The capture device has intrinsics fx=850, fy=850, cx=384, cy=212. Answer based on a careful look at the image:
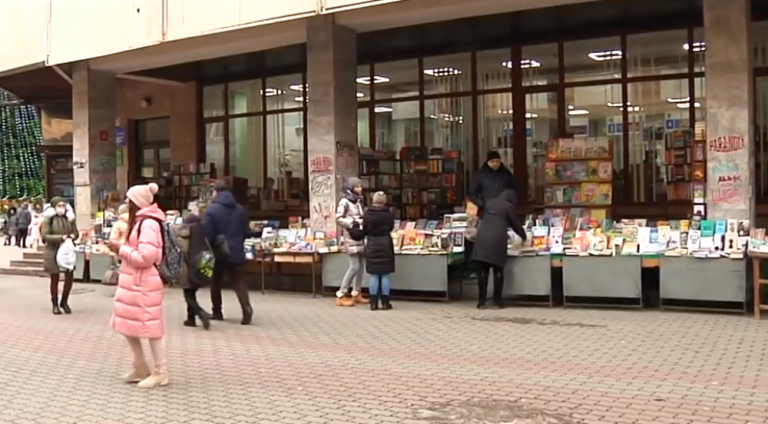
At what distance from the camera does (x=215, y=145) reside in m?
20.4

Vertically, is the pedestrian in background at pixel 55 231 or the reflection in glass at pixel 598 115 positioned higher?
the reflection in glass at pixel 598 115

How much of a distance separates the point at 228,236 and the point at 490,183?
12.4 ft

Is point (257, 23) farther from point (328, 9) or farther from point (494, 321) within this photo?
point (494, 321)

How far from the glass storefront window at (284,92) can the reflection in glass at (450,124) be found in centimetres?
308

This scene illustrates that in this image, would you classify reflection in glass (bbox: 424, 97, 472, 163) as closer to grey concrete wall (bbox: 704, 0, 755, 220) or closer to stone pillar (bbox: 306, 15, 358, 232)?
stone pillar (bbox: 306, 15, 358, 232)

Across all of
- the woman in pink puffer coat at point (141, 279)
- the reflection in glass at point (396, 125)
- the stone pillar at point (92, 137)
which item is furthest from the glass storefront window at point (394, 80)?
the woman in pink puffer coat at point (141, 279)

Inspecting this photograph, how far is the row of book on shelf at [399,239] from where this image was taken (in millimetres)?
11977

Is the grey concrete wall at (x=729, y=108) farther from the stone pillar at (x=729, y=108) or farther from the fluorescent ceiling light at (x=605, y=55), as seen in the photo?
the fluorescent ceiling light at (x=605, y=55)

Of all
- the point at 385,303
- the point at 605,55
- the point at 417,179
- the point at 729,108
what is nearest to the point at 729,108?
the point at 729,108

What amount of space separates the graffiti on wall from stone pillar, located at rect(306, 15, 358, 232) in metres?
5.46

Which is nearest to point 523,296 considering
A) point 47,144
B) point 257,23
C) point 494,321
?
point 494,321

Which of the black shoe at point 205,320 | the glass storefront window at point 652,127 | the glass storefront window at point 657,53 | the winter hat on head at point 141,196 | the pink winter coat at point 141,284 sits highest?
the glass storefront window at point 657,53

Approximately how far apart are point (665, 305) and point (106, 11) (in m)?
10.2

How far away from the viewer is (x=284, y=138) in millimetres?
19141
